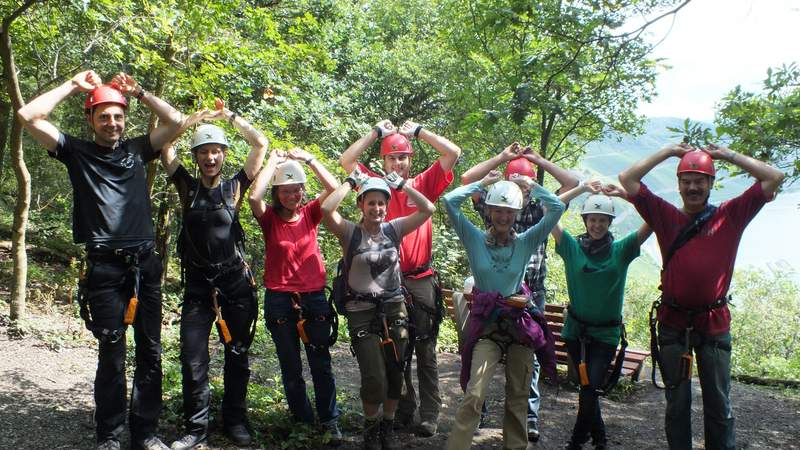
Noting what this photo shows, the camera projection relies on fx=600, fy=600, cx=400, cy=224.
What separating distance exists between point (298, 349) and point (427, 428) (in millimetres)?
1470

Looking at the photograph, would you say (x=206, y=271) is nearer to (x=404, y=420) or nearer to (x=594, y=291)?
(x=404, y=420)

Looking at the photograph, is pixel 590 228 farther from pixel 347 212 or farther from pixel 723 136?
pixel 347 212

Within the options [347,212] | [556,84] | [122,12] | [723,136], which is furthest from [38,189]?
[723,136]

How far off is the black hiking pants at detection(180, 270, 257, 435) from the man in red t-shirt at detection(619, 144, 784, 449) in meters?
3.45

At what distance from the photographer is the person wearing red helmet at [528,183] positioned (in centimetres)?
542

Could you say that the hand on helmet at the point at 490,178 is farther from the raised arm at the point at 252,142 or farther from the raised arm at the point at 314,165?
the raised arm at the point at 252,142

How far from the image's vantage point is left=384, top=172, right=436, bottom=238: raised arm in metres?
5.15

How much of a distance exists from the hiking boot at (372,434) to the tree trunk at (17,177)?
565cm

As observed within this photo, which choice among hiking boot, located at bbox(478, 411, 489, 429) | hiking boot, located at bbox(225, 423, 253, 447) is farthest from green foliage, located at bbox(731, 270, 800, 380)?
hiking boot, located at bbox(225, 423, 253, 447)

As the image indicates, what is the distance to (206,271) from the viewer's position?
191 inches

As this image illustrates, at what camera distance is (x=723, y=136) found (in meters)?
7.22

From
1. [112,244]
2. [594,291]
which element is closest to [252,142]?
[112,244]

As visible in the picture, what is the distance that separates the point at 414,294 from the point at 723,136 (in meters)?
4.44

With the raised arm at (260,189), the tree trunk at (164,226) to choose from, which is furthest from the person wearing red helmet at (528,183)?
the tree trunk at (164,226)
